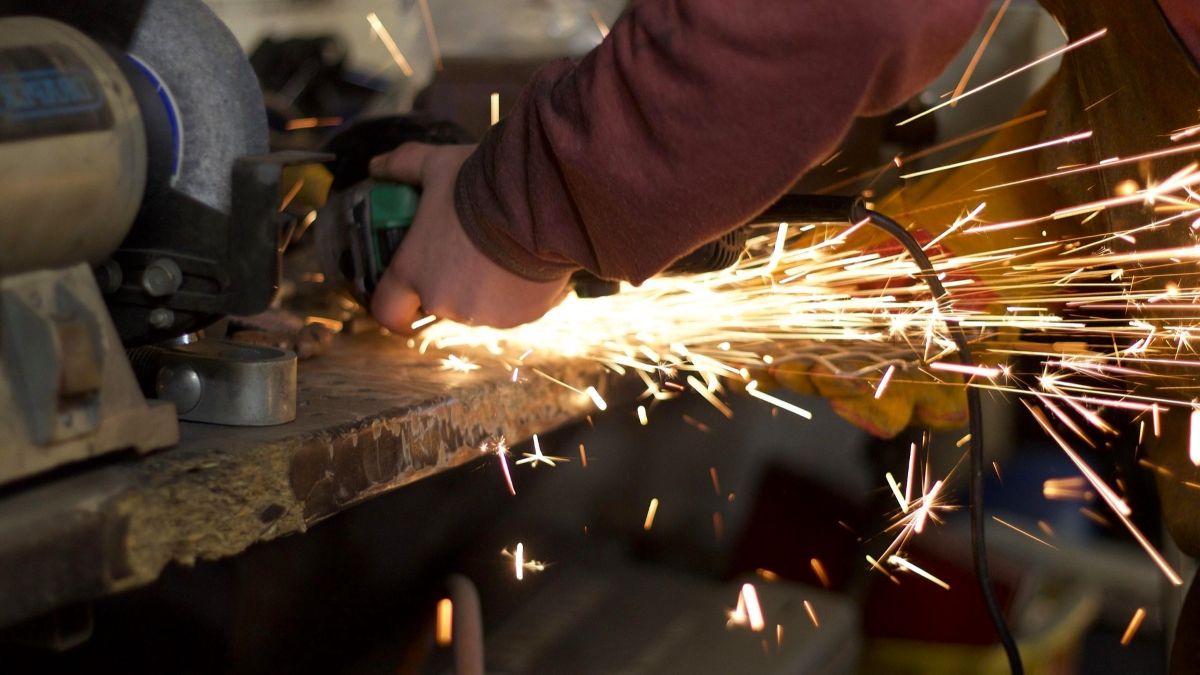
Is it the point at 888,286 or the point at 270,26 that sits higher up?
the point at 270,26

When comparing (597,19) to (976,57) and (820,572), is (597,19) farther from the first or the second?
(820,572)

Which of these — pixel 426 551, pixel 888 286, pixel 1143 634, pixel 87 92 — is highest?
pixel 87 92

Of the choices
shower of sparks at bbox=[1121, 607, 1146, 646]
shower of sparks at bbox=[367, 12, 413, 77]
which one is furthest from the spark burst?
shower of sparks at bbox=[367, 12, 413, 77]

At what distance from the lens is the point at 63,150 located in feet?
2.60

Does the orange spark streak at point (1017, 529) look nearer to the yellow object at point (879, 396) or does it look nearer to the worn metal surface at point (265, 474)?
the yellow object at point (879, 396)

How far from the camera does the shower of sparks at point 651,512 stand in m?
1.89

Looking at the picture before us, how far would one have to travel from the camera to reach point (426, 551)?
1585mm

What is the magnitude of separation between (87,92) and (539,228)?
45 centimetres

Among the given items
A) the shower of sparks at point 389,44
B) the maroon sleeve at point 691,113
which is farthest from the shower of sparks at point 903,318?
the shower of sparks at point 389,44

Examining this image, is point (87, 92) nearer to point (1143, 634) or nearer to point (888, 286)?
point (888, 286)

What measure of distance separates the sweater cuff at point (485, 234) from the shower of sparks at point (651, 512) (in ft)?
2.61

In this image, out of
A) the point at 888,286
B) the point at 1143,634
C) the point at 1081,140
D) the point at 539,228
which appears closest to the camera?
the point at 539,228

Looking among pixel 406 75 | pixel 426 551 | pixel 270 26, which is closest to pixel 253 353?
pixel 426 551

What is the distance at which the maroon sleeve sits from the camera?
0.91 meters
